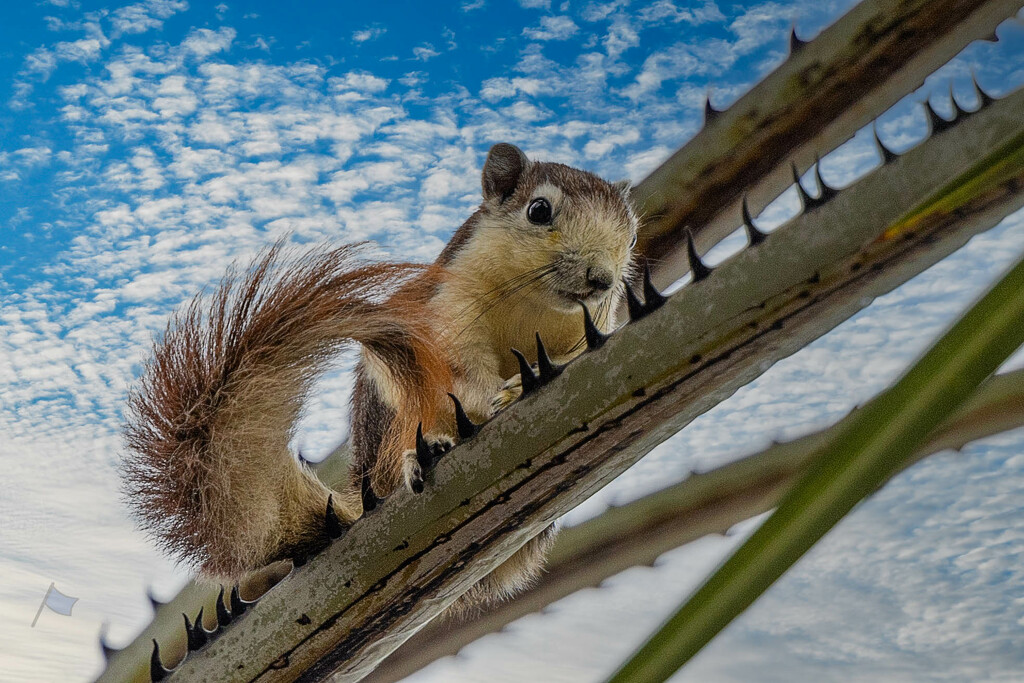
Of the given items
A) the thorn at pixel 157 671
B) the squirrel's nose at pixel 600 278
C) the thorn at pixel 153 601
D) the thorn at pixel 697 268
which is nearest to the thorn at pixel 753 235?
the thorn at pixel 697 268

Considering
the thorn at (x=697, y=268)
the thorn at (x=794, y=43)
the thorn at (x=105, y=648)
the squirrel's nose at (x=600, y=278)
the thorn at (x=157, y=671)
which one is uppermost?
the thorn at (x=794, y=43)

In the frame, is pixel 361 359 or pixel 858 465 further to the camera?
pixel 361 359

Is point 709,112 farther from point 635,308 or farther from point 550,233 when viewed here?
point 635,308

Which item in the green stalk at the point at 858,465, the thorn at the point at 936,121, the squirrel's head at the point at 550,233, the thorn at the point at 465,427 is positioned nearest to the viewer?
the green stalk at the point at 858,465

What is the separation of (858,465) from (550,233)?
658 mm

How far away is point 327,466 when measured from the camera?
3.44 ft

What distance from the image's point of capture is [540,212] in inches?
36.9

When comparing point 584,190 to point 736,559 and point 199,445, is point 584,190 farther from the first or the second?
point 736,559

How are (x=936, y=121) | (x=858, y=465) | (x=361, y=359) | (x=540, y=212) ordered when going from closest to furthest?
1. (x=858, y=465)
2. (x=936, y=121)
3. (x=361, y=359)
4. (x=540, y=212)

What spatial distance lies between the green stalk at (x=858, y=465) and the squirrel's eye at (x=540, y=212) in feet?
2.22

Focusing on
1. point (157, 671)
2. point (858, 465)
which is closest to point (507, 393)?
point (157, 671)

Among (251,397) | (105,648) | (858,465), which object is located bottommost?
(105,648)

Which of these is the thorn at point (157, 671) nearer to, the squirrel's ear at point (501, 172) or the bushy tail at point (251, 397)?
the bushy tail at point (251, 397)

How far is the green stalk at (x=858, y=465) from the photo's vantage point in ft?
0.87
